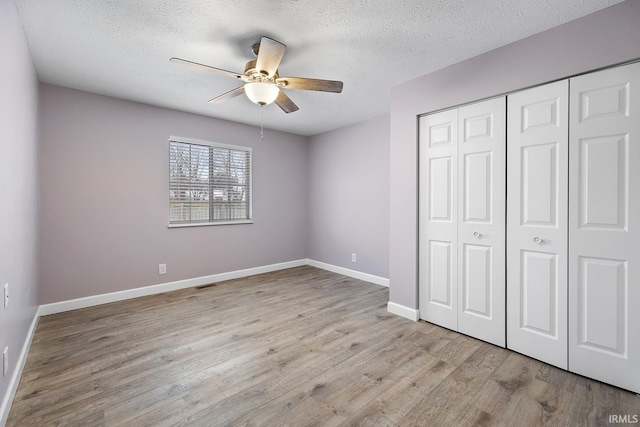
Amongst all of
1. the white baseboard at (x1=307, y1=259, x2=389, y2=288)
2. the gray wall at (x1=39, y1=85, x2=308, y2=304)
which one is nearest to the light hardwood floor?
the gray wall at (x1=39, y1=85, x2=308, y2=304)

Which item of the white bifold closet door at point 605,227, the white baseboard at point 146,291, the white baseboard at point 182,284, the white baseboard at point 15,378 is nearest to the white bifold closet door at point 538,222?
the white bifold closet door at point 605,227

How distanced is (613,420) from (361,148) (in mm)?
3740

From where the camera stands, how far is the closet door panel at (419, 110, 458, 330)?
2641 mm

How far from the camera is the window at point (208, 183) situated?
3.96m

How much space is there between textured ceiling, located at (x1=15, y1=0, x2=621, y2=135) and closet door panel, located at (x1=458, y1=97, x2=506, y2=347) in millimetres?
626

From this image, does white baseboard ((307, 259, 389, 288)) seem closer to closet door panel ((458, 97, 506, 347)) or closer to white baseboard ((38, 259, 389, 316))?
white baseboard ((38, 259, 389, 316))

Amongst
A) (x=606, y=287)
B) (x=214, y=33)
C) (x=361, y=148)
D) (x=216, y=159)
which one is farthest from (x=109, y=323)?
(x=606, y=287)

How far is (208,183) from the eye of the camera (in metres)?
4.26

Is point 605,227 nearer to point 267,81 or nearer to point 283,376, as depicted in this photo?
point 283,376

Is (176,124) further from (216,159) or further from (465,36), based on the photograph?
(465,36)

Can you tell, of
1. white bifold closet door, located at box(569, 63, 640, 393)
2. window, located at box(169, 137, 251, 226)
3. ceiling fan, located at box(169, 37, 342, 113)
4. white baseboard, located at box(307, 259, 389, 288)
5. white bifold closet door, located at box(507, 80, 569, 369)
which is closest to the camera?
white bifold closet door, located at box(569, 63, 640, 393)

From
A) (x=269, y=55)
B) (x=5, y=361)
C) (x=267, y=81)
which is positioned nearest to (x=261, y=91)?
(x=267, y=81)

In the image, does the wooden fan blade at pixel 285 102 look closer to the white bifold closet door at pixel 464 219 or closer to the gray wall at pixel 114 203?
the white bifold closet door at pixel 464 219

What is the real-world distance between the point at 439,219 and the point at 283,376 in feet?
6.40
